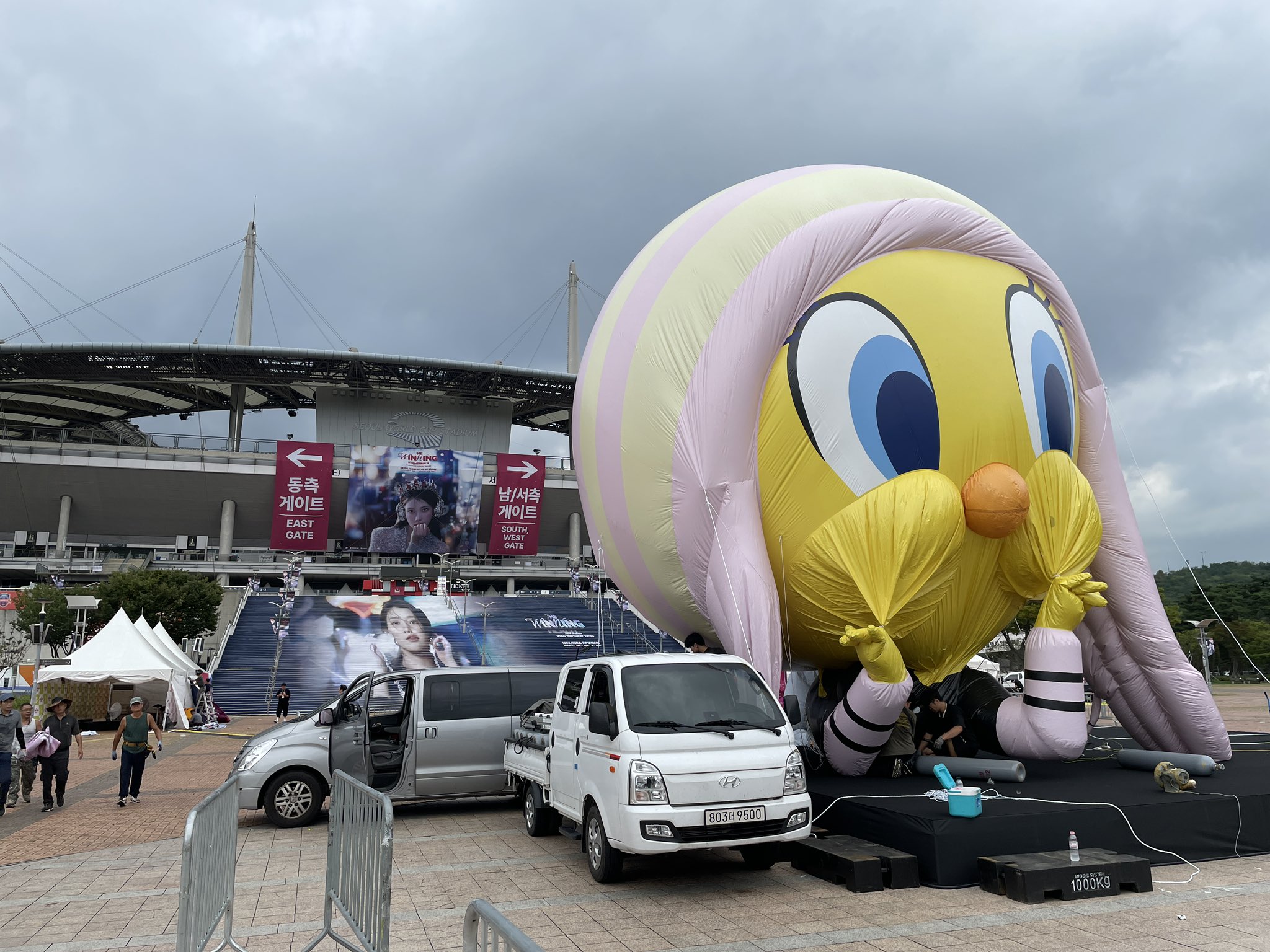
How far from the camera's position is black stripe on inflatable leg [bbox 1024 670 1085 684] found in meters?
9.40

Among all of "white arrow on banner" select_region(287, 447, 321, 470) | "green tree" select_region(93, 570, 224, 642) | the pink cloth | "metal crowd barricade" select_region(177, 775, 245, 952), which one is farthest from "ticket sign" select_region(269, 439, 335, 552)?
"metal crowd barricade" select_region(177, 775, 245, 952)

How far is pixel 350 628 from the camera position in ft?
134

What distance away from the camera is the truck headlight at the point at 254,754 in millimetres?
11156

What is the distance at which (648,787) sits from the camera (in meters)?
6.88

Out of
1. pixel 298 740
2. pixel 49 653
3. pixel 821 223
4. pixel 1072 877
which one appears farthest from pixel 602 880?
pixel 49 653

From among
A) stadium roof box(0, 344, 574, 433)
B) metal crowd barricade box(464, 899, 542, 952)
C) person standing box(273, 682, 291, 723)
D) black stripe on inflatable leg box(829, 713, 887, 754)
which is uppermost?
stadium roof box(0, 344, 574, 433)

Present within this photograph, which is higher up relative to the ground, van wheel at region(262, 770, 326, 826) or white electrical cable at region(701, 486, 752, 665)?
white electrical cable at region(701, 486, 752, 665)

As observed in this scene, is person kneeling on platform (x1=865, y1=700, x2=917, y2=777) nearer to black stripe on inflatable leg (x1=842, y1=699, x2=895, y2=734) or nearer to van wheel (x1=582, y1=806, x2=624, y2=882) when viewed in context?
black stripe on inflatable leg (x1=842, y1=699, x2=895, y2=734)

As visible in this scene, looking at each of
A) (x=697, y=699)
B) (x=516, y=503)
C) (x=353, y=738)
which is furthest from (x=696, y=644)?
(x=516, y=503)

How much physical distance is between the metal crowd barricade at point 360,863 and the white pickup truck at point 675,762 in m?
2.15

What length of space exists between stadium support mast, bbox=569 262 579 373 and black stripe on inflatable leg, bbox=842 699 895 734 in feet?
198

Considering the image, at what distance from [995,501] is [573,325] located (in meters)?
68.2

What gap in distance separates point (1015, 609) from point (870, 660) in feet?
10.2

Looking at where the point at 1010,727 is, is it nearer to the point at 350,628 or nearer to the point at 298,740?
the point at 298,740
